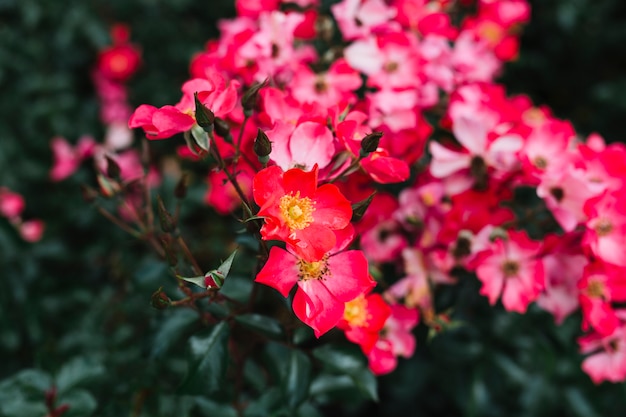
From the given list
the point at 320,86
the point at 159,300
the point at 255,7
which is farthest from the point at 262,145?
the point at 255,7

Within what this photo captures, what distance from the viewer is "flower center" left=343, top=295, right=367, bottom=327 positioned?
1021 millimetres

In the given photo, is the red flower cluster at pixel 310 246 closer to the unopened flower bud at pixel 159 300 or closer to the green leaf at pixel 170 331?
the unopened flower bud at pixel 159 300

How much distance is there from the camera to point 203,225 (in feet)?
8.32

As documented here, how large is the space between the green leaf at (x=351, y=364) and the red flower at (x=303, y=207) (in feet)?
1.07

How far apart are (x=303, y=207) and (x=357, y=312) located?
26 cm

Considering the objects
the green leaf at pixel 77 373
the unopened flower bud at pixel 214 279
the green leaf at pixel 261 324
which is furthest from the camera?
the green leaf at pixel 77 373

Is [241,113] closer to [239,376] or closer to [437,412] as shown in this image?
[239,376]

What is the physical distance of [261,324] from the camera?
1.06 m

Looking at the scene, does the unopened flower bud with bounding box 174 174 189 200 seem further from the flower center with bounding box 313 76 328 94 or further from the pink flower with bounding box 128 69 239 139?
the flower center with bounding box 313 76 328 94

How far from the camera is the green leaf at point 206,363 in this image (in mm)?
1020

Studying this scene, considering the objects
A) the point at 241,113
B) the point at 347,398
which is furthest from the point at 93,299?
the point at 241,113

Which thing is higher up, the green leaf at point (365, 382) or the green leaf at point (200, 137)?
the green leaf at point (200, 137)

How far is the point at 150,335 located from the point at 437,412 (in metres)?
1.21

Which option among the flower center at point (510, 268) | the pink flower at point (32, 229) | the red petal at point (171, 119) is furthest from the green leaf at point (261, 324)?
the pink flower at point (32, 229)
